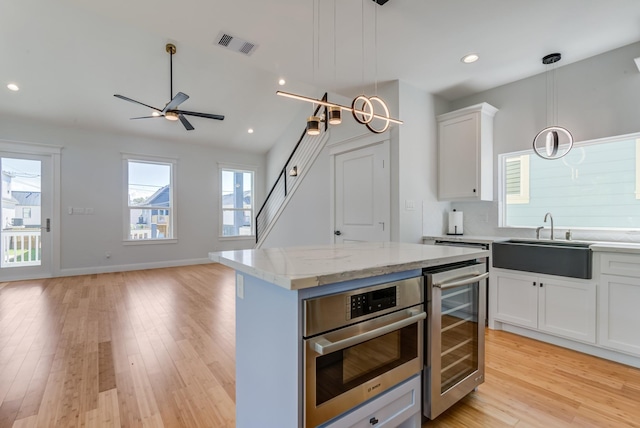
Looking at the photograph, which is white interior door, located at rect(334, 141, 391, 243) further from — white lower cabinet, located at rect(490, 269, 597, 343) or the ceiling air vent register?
the ceiling air vent register

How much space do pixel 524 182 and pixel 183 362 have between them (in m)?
4.25

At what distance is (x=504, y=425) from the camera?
1.75m

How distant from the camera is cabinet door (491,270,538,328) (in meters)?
2.93

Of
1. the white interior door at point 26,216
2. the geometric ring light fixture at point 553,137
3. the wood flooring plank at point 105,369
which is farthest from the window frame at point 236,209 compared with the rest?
the geometric ring light fixture at point 553,137

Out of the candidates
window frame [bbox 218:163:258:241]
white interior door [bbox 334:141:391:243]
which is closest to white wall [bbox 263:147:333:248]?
white interior door [bbox 334:141:391:243]

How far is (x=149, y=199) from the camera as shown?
6859mm

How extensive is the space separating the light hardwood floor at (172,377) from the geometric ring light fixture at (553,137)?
80.4 inches

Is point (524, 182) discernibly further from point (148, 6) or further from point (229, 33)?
point (148, 6)

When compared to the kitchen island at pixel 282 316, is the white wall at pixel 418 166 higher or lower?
higher

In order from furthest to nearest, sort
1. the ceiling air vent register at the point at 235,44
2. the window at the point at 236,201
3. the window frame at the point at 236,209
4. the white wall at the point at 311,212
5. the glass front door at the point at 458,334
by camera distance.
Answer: the window at the point at 236,201, the window frame at the point at 236,209, the white wall at the point at 311,212, the ceiling air vent register at the point at 235,44, the glass front door at the point at 458,334

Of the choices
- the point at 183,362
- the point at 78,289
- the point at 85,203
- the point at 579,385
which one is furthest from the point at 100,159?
the point at 579,385

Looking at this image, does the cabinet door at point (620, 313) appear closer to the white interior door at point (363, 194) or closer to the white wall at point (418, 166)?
the white wall at point (418, 166)

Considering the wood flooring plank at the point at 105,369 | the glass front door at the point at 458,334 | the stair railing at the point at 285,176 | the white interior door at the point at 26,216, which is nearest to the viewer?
the glass front door at the point at 458,334

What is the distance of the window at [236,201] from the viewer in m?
7.87
